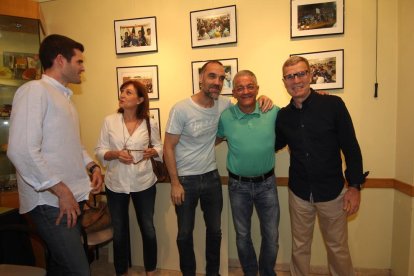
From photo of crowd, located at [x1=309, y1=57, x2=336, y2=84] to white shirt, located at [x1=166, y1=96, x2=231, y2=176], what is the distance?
83cm

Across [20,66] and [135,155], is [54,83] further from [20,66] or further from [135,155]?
[20,66]

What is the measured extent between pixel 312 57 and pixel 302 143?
0.90 metres

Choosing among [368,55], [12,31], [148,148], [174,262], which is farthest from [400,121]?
[12,31]

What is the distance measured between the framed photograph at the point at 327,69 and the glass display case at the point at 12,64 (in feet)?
7.78

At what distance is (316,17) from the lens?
224 centimetres

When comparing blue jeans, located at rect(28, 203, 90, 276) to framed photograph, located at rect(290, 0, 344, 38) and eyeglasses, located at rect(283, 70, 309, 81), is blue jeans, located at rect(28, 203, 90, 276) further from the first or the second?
framed photograph, located at rect(290, 0, 344, 38)

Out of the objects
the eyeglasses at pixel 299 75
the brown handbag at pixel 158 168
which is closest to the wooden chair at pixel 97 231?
the brown handbag at pixel 158 168

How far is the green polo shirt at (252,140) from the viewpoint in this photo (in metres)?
1.87

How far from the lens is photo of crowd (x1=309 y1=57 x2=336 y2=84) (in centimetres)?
225

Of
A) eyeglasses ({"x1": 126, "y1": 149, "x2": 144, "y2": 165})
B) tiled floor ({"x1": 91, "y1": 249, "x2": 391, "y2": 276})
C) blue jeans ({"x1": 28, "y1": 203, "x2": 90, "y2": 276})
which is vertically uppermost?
eyeglasses ({"x1": 126, "y1": 149, "x2": 144, "y2": 165})

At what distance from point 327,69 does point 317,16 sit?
426 millimetres

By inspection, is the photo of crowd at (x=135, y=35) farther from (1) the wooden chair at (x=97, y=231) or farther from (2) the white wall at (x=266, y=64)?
(1) the wooden chair at (x=97, y=231)

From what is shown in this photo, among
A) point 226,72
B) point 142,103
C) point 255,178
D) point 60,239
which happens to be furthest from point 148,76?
point 60,239

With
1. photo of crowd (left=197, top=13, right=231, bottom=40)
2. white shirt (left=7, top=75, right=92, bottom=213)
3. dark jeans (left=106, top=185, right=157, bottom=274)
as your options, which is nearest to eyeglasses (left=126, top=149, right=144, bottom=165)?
dark jeans (left=106, top=185, right=157, bottom=274)
